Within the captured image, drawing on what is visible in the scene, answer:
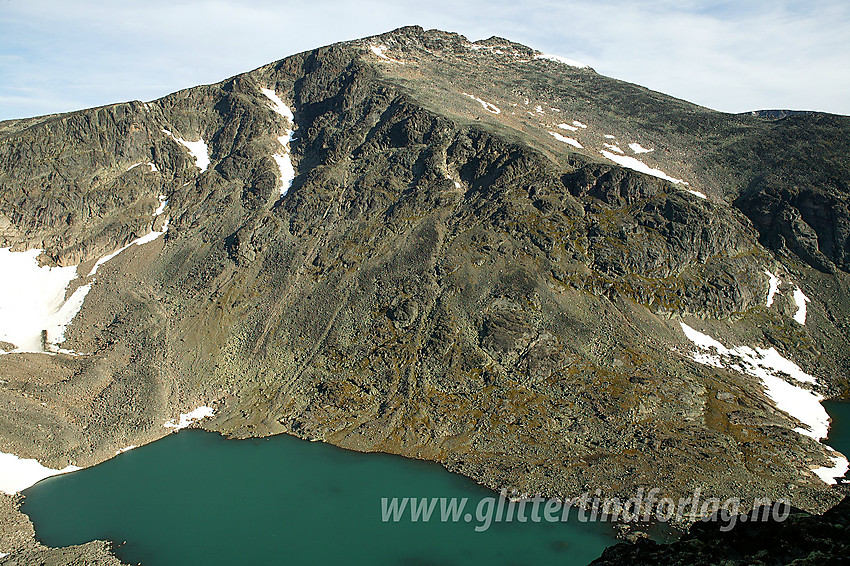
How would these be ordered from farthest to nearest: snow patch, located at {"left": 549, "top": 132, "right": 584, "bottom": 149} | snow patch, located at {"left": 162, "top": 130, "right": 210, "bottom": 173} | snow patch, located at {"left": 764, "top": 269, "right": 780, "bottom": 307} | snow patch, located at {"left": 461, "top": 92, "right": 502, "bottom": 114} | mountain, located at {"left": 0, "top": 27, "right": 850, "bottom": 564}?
1. snow patch, located at {"left": 461, "top": 92, "right": 502, "bottom": 114}
2. snow patch, located at {"left": 162, "top": 130, "right": 210, "bottom": 173}
3. snow patch, located at {"left": 549, "top": 132, "right": 584, "bottom": 149}
4. snow patch, located at {"left": 764, "top": 269, "right": 780, "bottom": 307}
5. mountain, located at {"left": 0, "top": 27, "right": 850, "bottom": 564}

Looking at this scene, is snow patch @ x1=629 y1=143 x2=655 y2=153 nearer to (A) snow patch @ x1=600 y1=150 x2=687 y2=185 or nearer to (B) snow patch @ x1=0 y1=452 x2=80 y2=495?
(A) snow patch @ x1=600 y1=150 x2=687 y2=185

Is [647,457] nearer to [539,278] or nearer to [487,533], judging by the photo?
[487,533]

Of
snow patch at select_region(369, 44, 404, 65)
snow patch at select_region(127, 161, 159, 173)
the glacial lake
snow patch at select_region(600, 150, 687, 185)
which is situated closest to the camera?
the glacial lake

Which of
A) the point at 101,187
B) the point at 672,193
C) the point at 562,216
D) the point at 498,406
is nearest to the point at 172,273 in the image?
the point at 101,187

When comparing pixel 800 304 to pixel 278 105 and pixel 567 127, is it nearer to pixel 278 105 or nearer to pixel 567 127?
pixel 567 127

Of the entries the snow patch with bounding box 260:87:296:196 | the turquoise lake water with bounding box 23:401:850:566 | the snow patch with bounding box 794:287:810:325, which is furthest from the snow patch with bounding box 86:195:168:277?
the snow patch with bounding box 794:287:810:325

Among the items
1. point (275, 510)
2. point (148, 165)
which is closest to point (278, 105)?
point (148, 165)
